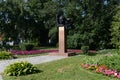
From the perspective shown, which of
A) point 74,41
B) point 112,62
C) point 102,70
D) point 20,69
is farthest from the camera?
point 74,41

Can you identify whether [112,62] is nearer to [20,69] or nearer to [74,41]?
[20,69]

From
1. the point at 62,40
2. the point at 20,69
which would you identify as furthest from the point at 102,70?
the point at 62,40

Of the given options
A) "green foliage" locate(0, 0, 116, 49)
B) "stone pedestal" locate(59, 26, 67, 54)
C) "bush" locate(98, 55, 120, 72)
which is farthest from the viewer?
"green foliage" locate(0, 0, 116, 49)

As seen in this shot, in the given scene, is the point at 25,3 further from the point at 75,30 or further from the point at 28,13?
the point at 75,30

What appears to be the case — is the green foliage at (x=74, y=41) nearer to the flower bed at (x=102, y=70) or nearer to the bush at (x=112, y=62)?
the flower bed at (x=102, y=70)

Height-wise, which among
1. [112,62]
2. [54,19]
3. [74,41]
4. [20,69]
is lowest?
[74,41]

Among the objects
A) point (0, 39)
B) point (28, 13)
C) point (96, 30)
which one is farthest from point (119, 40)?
point (0, 39)

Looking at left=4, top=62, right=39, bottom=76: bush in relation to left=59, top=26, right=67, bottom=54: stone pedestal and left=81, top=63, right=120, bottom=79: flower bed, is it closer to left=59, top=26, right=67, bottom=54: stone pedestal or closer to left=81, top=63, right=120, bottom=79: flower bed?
left=81, top=63, right=120, bottom=79: flower bed

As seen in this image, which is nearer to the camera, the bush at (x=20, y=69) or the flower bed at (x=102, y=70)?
the flower bed at (x=102, y=70)

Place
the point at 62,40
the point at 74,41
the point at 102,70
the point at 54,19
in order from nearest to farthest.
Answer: the point at 102,70 → the point at 62,40 → the point at 74,41 → the point at 54,19

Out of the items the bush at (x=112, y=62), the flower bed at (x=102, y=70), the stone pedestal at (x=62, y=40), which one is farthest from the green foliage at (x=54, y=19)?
the bush at (x=112, y=62)

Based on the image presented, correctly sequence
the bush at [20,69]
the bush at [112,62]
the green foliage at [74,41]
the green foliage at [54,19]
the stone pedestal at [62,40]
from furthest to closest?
the green foliage at [54,19] < the green foliage at [74,41] < the stone pedestal at [62,40] < the bush at [20,69] < the bush at [112,62]

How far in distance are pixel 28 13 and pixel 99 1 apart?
1193 centimetres

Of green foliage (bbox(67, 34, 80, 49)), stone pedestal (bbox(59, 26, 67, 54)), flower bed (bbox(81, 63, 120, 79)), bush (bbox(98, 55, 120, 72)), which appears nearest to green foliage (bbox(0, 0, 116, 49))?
green foliage (bbox(67, 34, 80, 49))
